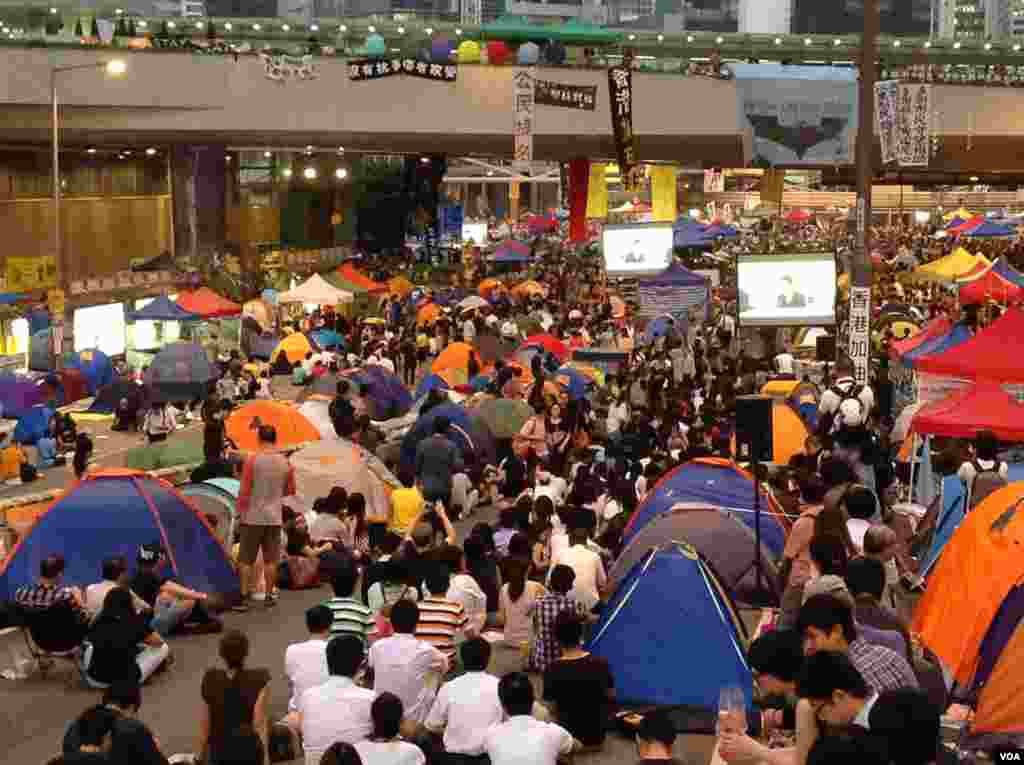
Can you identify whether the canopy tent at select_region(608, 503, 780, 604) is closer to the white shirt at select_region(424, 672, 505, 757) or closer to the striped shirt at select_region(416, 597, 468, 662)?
the striped shirt at select_region(416, 597, 468, 662)

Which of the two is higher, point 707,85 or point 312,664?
point 707,85

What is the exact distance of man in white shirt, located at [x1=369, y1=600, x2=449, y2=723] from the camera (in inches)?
379

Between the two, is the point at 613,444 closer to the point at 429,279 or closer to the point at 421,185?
the point at 429,279

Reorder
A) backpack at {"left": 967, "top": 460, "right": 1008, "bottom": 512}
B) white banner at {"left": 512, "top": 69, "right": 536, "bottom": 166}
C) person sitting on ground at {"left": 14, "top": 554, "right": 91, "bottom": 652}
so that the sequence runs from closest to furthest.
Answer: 1. person sitting on ground at {"left": 14, "top": 554, "right": 91, "bottom": 652}
2. backpack at {"left": 967, "top": 460, "right": 1008, "bottom": 512}
3. white banner at {"left": 512, "top": 69, "right": 536, "bottom": 166}

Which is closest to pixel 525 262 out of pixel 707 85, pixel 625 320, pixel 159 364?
pixel 707 85

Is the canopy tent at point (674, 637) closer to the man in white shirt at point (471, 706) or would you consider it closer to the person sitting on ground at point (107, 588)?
the man in white shirt at point (471, 706)

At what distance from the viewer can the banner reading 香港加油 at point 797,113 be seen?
32.1 metres

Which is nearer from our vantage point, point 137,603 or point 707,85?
point 137,603

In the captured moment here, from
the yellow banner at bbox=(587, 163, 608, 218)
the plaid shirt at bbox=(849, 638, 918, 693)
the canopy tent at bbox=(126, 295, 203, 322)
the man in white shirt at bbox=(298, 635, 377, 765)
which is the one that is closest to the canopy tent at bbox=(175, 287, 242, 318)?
the canopy tent at bbox=(126, 295, 203, 322)

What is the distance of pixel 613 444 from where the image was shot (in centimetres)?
1888

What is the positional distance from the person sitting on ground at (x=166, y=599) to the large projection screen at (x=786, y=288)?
1212 centimetres

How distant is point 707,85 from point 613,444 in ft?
78.9

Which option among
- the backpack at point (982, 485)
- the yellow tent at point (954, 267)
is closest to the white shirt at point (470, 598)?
the backpack at point (982, 485)

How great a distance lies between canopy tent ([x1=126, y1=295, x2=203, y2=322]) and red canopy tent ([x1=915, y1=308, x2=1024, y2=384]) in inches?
748
